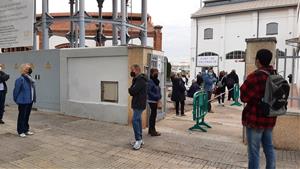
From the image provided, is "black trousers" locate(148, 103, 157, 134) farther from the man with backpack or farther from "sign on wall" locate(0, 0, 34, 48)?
"sign on wall" locate(0, 0, 34, 48)

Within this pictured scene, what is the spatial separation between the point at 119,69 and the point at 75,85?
1971mm

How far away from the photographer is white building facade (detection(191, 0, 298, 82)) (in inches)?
1479

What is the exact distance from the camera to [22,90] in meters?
7.57

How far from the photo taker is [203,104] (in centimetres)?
879

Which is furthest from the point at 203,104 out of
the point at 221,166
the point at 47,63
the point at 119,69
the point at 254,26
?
the point at 254,26

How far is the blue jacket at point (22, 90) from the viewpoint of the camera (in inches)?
297

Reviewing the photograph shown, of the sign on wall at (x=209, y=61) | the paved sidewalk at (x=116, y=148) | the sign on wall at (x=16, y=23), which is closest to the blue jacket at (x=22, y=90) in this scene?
the paved sidewalk at (x=116, y=148)

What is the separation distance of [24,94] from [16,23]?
21.6 feet

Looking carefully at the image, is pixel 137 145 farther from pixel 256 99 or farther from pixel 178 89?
pixel 178 89

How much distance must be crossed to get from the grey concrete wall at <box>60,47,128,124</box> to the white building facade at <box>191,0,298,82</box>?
26.8 metres

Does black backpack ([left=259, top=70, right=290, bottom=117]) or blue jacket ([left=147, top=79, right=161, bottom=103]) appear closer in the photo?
black backpack ([left=259, top=70, right=290, bottom=117])

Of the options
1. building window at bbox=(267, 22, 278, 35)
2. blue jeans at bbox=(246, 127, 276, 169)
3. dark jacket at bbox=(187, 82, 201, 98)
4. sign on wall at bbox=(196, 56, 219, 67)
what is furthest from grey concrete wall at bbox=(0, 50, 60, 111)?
building window at bbox=(267, 22, 278, 35)

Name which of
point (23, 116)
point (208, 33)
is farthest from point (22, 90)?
point (208, 33)

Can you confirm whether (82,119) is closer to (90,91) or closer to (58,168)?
(90,91)
